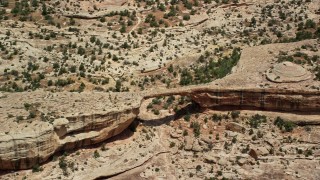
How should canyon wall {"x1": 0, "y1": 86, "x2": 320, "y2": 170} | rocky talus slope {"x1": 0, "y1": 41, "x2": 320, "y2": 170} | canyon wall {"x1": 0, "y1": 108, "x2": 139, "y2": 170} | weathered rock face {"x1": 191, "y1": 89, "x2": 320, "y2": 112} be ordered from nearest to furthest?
canyon wall {"x1": 0, "y1": 108, "x2": 139, "y2": 170} < canyon wall {"x1": 0, "y1": 86, "x2": 320, "y2": 170} < rocky talus slope {"x1": 0, "y1": 41, "x2": 320, "y2": 170} < weathered rock face {"x1": 191, "y1": 89, "x2": 320, "y2": 112}

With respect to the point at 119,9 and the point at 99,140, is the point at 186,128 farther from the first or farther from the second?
the point at 119,9

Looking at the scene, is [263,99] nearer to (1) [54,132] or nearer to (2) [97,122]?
(2) [97,122]

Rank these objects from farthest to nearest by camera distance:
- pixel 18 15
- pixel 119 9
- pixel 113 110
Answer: pixel 119 9
pixel 18 15
pixel 113 110

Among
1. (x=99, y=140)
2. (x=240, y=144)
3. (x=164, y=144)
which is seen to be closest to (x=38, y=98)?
(x=99, y=140)

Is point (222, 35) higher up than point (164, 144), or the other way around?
point (222, 35)

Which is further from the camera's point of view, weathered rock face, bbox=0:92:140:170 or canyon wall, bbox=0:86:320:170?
canyon wall, bbox=0:86:320:170

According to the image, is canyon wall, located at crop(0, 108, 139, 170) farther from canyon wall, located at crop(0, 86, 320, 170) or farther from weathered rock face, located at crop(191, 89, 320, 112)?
weathered rock face, located at crop(191, 89, 320, 112)

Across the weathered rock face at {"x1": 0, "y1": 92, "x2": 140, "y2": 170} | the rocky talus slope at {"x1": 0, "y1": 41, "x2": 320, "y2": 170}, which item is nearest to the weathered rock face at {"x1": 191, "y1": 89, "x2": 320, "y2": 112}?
the rocky talus slope at {"x1": 0, "y1": 41, "x2": 320, "y2": 170}

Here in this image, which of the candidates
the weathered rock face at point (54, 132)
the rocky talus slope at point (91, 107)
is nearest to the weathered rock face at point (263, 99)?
the rocky talus slope at point (91, 107)
